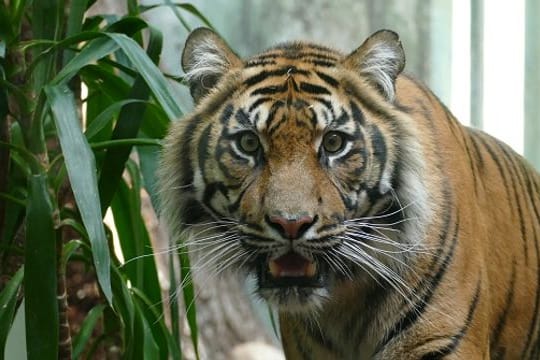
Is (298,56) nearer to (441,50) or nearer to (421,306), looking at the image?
(421,306)

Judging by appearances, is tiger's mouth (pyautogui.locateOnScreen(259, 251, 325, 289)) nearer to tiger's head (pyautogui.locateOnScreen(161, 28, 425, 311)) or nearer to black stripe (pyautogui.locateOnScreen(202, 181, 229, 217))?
tiger's head (pyautogui.locateOnScreen(161, 28, 425, 311))

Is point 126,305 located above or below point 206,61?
below

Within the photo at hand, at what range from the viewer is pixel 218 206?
6.86 feet

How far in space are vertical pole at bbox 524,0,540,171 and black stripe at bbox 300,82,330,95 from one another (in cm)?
289

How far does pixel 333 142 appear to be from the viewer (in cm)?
201

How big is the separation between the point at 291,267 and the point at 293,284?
33 mm

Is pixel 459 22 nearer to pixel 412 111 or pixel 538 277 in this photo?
pixel 538 277

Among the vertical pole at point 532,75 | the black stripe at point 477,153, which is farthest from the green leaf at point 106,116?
the vertical pole at point 532,75

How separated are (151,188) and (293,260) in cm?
51

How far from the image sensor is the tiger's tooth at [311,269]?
1.98 meters

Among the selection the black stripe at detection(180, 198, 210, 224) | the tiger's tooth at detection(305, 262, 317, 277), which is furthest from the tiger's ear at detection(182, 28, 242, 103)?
the tiger's tooth at detection(305, 262, 317, 277)

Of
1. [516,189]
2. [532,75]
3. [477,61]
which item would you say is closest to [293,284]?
[516,189]

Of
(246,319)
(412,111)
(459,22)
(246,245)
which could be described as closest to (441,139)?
(412,111)

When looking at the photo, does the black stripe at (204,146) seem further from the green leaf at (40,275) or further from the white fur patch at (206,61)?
the green leaf at (40,275)
